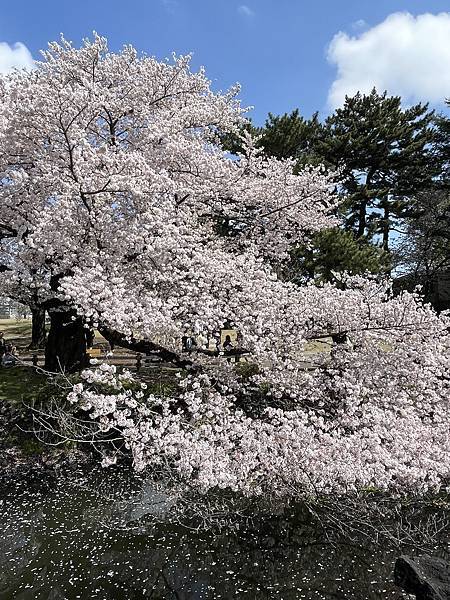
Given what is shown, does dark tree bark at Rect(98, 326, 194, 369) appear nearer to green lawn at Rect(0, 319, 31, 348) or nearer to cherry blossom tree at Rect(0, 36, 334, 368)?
cherry blossom tree at Rect(0, 36, 334, 368)

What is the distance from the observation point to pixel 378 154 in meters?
27.0

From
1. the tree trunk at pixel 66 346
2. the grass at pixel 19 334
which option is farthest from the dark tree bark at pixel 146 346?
the grass at pixel 19 334

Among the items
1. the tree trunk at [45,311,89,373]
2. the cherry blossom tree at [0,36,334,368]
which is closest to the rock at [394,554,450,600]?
the cherry blossom tree at [0,36,334,368]

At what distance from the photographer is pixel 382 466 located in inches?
259

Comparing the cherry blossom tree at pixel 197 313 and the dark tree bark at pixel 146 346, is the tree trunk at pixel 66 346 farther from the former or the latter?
the dark tree bark at pixel 146 346

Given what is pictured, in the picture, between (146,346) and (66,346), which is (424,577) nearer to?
(146,346)

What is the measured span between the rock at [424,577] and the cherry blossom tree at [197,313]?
1.12 m

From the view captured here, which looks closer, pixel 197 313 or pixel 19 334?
pixel 197 313

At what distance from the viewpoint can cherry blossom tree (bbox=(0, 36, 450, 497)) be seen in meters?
6.97

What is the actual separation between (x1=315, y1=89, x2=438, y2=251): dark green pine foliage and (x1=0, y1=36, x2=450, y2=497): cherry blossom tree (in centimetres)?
1587

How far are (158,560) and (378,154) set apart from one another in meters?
25.9

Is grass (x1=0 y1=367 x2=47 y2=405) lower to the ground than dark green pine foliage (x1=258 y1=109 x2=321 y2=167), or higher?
lower

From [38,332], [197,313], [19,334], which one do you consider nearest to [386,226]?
[38,332]

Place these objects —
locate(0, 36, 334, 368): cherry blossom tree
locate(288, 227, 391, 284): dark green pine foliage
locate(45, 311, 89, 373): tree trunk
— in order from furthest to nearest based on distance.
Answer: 1. locate(288, 227, 391, 284): dark green pine foliage
2. locate(45, 311, 89, 373): tree trunk
3. locate(0, 36, 334, 368): cherry blossom tree
